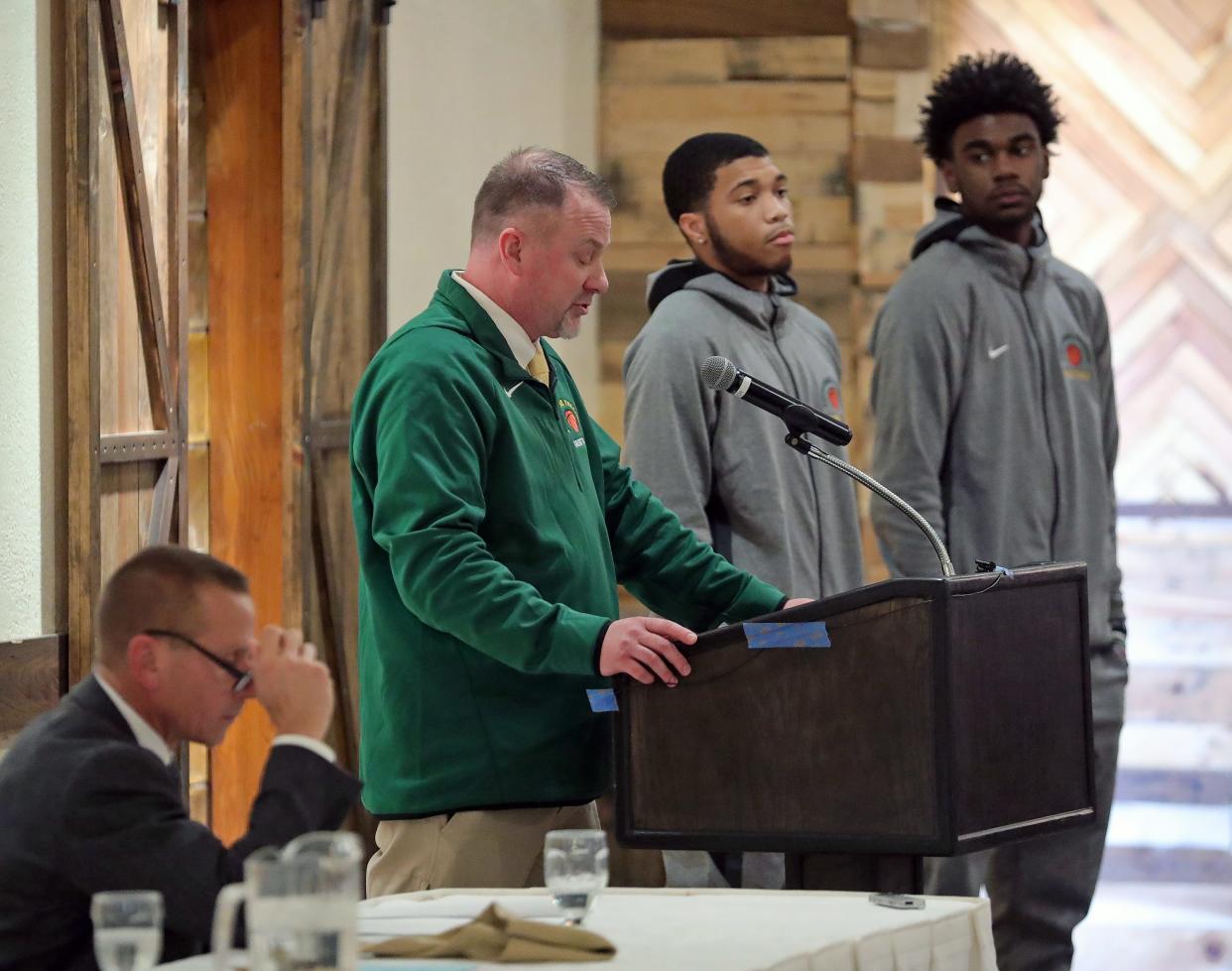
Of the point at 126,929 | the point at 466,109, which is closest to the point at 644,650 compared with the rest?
the point at 126,929

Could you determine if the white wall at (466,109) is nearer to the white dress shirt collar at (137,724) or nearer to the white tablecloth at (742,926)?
the white tablecloth at (742,926)

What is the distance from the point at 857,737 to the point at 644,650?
28 centimetres

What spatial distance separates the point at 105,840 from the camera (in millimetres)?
2002

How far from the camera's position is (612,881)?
4.79 m

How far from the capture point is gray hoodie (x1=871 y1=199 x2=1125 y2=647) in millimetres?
4098

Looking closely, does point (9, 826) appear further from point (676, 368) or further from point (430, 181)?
point (430, 181)

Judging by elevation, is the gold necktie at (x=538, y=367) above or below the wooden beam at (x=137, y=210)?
below

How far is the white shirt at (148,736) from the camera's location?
6.82 feet

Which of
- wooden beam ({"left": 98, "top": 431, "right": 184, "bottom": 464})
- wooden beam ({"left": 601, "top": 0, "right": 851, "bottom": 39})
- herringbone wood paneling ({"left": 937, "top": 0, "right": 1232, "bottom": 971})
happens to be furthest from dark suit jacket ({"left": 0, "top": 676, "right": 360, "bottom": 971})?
wooden beam ({"left": 601, "top": 0, "right": 851, "bottom": 39})

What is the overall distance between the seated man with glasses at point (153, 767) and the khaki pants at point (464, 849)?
0.61 m

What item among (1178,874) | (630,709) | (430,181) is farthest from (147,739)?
(1178,874)

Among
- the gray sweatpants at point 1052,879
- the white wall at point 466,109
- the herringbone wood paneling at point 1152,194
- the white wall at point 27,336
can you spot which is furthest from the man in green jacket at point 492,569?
the herringbone wood paneling at point 1152,194

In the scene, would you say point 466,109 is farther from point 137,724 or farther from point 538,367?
point 137,724

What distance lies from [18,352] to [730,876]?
5.28 feet
